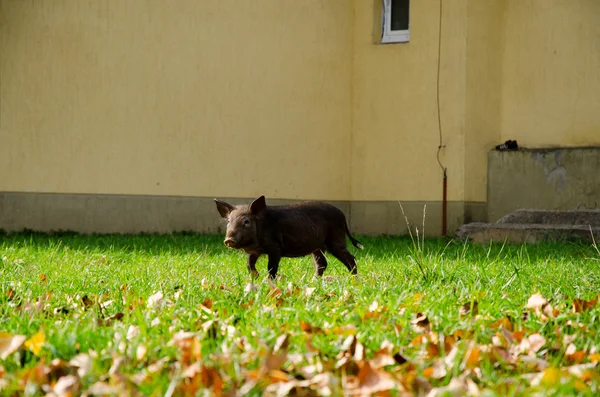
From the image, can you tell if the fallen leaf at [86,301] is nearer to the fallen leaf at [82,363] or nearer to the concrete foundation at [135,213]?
the fallen leaf at [82,363]

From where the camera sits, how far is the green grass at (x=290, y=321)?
11.9 feet

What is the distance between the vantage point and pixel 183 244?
11633mm

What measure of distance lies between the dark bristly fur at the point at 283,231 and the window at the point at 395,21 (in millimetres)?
6876

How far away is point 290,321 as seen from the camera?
14.8ft

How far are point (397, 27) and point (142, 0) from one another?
149 inches

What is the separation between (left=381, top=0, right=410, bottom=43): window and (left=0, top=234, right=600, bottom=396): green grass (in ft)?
23.9

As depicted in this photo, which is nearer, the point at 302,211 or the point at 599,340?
the point at 599,340

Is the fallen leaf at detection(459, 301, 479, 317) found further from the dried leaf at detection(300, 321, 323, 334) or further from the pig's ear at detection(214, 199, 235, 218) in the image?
the pig's ear at detection(214, 199, 235, 218)

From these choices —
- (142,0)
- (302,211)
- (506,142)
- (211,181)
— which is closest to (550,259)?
(302,211)

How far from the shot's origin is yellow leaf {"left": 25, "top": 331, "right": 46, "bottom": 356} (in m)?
3.94

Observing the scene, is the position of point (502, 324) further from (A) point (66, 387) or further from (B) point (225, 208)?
(B) point (225, 208)

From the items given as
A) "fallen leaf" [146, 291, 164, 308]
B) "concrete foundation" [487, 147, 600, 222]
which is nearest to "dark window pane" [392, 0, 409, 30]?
"concrete foundation" [487, 147, 600, 222]

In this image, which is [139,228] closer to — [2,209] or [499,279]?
[2,209]

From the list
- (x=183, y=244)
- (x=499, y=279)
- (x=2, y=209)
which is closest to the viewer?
(x=499, y=279)
